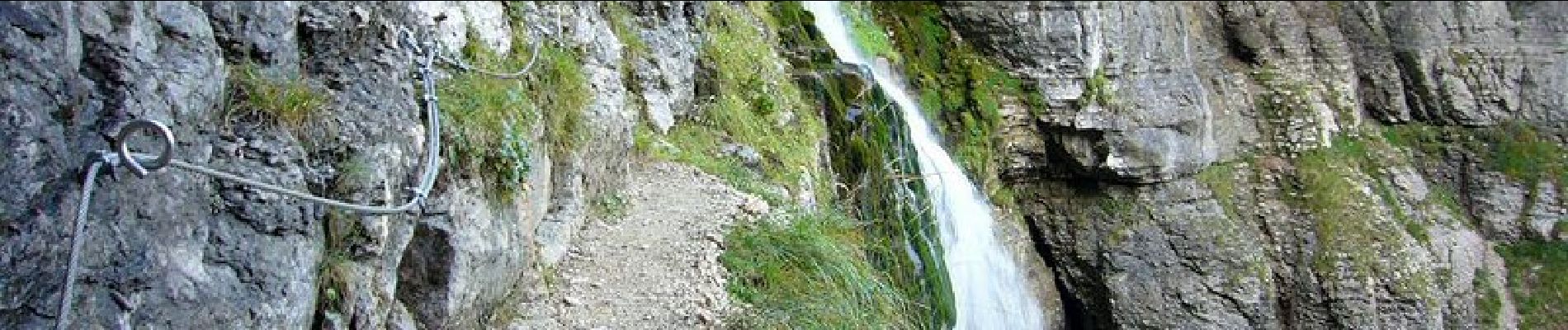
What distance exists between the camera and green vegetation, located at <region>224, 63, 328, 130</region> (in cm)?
401

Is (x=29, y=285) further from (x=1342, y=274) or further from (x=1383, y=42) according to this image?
(x=1383, y=42)

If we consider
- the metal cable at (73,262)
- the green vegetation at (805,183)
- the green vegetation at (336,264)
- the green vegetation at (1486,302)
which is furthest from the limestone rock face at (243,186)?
the green vegetation at (1486,302)

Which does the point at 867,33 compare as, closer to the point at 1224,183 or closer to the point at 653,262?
the point at 1224,183

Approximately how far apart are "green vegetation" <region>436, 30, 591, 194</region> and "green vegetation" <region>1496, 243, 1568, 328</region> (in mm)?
8329

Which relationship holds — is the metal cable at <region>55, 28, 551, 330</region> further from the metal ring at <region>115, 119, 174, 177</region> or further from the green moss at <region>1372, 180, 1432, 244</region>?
the green moss at <region>1372, 180, 1432, 244</region>

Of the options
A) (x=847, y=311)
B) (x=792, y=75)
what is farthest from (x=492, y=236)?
(x=792, y=75)

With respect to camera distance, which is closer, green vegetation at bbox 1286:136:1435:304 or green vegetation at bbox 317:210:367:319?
green vegetation at bbox 317:210:367:319

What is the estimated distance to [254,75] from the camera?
4.14 meters

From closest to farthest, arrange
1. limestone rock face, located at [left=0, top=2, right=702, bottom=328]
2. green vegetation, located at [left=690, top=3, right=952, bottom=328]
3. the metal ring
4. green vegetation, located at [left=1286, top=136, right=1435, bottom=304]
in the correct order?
the metal ring → limestone rock face, located at [left=0, top=2, right=702, bottom=328] → green vegetation, located at [left=690, top=3, right=952, bottom=328] → green vegetation, located at [left=1286, top=136, right=1435, bottom=304]

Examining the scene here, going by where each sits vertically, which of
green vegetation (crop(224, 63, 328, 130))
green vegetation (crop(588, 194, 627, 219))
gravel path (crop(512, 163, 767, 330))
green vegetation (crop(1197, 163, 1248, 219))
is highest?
green vegetation (crop(224, 63, 328, 130))

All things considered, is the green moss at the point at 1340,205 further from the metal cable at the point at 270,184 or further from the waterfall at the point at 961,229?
the metal cable at the point at 270,184

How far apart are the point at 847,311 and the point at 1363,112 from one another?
792cm

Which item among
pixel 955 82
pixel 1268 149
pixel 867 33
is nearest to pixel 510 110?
pixel 867 33

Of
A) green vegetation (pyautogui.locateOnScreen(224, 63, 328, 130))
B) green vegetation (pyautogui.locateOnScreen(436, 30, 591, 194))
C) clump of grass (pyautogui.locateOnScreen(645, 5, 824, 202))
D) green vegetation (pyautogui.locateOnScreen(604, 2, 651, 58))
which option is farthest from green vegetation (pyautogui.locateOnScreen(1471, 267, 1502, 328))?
green vegetation (pyautogui.locateOnScreen(224, 63, 328, 130))
